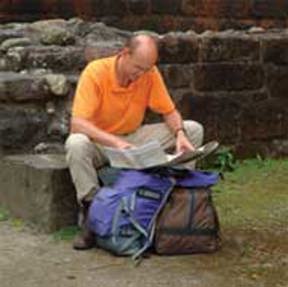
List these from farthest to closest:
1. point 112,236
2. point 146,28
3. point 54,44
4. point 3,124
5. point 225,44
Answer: point 146,28 → point 225,44 → point 54,44 → point 3,124 → point 112,236

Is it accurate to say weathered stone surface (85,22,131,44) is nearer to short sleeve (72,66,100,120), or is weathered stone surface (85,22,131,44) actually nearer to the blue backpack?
short sleeve (72,66,100,120)

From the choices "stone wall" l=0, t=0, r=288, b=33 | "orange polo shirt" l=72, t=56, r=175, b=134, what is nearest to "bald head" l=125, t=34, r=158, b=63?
"orange polo shirt" l=72, t=56, r=175, b=134

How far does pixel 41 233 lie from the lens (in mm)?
5594

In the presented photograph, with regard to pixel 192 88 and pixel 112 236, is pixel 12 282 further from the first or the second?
pixel 192 88

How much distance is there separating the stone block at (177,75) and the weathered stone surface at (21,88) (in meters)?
1.17

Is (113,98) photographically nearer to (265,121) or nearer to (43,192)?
(43,192)

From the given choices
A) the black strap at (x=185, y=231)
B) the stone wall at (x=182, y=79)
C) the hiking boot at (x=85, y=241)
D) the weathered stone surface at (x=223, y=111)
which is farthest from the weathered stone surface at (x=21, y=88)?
the black strap at (x=185, y=231)

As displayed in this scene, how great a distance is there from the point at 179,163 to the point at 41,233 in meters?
0.97

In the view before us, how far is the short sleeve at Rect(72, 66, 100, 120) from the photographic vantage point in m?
5.33

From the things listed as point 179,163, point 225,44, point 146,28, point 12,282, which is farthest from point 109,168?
point 146,28

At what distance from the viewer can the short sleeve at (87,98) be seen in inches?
210

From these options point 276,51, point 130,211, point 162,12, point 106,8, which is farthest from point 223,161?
point 162,12

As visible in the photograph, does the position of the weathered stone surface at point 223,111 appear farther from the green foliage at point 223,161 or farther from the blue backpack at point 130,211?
the blue backpack at point 130,211

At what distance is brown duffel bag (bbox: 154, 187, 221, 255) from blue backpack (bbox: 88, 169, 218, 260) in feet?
0.17
